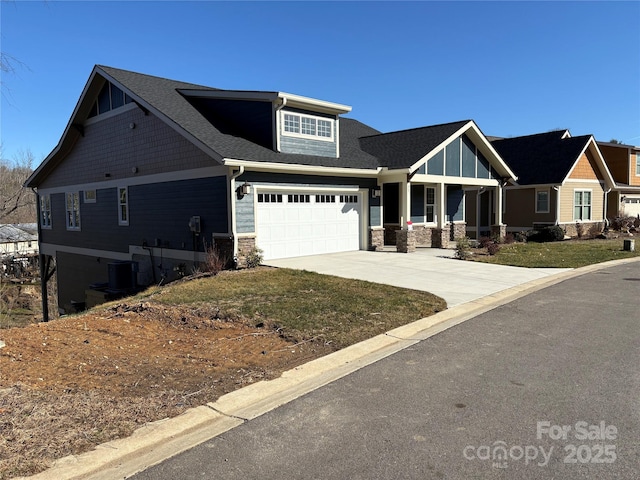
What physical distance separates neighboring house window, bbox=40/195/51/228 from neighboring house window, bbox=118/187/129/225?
25.5 feet

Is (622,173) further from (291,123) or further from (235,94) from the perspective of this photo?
(235,94)

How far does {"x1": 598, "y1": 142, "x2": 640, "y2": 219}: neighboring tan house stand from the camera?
105 feet

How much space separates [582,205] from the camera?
92.9 ft

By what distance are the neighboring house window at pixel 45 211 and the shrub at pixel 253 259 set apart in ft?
52.1

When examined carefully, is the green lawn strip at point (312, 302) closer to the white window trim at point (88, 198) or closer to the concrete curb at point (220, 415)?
the concrete curb at point (220, 415)

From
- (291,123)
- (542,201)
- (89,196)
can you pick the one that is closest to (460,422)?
(291,123)

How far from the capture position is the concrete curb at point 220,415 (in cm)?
351

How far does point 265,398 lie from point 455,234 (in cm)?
2015

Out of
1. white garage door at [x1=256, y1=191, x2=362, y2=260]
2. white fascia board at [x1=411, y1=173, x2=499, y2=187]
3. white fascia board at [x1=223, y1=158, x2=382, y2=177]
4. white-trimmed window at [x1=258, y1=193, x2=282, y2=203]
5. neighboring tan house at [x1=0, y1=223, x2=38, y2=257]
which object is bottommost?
neighboring tan house at [x1=0, y1=223, x2=38, y2=257]

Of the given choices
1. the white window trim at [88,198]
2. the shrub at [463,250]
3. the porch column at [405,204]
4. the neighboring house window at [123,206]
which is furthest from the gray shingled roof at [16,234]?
the shrub at [463,250]

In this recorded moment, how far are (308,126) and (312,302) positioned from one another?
9526 millimetres

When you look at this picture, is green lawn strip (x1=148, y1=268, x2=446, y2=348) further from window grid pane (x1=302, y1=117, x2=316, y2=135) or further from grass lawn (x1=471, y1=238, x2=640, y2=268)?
grass lawn (x1=471, y1=238, x2=640, y2=268)

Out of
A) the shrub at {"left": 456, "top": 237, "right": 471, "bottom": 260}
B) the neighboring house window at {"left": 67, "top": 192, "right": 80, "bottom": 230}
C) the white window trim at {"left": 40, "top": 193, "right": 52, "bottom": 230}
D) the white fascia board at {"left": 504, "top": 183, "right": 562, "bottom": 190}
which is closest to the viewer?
the shrub at {"left": 456, "top": 237, "right": 471, "bottom": 260}

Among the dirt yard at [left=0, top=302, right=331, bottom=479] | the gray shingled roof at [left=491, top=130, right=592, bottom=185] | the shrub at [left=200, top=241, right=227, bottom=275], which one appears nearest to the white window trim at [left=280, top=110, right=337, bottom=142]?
the shrub at [left=200, top=241, right=227, bottom=275]
